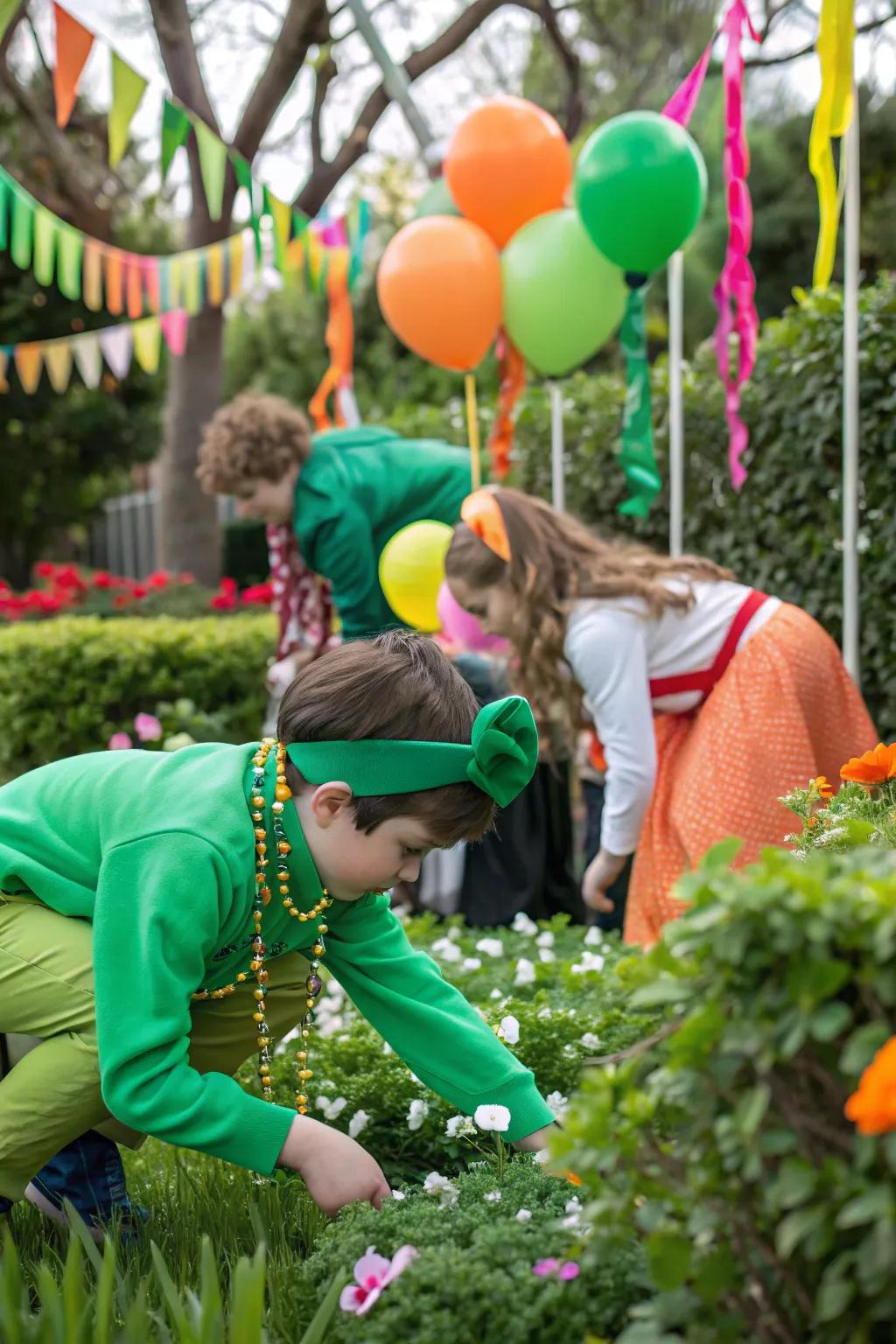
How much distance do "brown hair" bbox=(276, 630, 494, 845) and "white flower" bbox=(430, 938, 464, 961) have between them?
1244 millimetres

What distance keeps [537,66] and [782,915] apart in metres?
15.6

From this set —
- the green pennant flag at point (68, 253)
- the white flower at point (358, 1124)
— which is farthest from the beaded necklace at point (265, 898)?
the green pennant flag at point (68, 253)

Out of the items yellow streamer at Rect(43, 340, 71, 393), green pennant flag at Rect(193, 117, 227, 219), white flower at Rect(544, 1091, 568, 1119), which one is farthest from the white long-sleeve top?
yellow streamer at Rect(43, 340, 71, 393)

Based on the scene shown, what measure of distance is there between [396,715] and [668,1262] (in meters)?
0.75

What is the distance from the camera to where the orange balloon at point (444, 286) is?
4.04 meters

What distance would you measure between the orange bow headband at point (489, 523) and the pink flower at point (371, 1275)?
176 centimetres

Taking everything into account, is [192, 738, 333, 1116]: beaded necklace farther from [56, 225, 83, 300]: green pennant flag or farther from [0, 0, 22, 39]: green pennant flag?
[56, 225, 83, 300]: green pennant flag

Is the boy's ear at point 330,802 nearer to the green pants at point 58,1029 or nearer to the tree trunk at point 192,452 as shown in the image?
the green pants at point 58,1029

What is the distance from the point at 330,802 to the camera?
168cm

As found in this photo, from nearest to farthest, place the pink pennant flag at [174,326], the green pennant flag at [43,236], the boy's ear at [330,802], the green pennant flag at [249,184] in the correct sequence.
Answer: the boy's ear at [330,802]
the green pennant flag at [249,184]
the green pennant flag at [43,236]
the pink pennant flag at [174,326]

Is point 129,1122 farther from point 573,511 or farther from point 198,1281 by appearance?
point 573,511

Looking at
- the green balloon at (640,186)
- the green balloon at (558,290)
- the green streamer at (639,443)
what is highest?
the green balloon at (640,186)

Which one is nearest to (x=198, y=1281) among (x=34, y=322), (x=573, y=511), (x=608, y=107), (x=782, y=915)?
(x=782, y=915)

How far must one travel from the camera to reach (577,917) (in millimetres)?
4168
